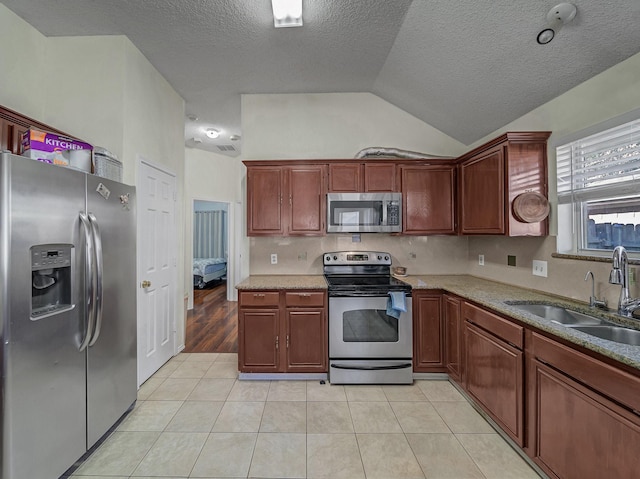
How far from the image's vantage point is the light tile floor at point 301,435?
1.70 metres

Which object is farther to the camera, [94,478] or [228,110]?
[228,110]

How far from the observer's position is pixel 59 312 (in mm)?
1535

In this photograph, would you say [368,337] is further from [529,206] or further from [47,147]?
[47,147]

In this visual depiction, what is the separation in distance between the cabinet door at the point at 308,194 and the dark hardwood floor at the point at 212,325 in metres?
1.82

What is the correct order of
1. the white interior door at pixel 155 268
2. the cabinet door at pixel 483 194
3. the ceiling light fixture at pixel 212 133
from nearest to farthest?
1. the cabinet door at pixel 483 194
2. the white interior door at pixel 155 268
3. the ceiling light fixture at pixel 212 133

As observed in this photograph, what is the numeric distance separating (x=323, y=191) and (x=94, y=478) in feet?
8.93

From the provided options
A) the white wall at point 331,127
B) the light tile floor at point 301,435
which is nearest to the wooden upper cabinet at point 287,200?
the white wall at point 331,127

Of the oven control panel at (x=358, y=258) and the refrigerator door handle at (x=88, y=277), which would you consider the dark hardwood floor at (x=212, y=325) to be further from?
the refrigerator door handle at (x=88, y=277)

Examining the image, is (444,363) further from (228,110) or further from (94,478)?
(228,110)

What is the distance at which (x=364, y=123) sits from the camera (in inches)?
136

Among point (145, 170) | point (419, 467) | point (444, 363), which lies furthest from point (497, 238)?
point (145, 170)

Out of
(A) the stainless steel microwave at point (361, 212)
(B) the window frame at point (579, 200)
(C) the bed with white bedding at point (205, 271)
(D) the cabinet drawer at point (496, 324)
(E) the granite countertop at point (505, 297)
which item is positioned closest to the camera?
(E) the granite countertop at point (505, 297)

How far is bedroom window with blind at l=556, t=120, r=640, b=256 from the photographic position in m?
1.80

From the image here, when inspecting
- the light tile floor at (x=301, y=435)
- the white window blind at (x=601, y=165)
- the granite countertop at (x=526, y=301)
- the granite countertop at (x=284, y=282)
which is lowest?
the light tile floor at (x=301, y=435)
